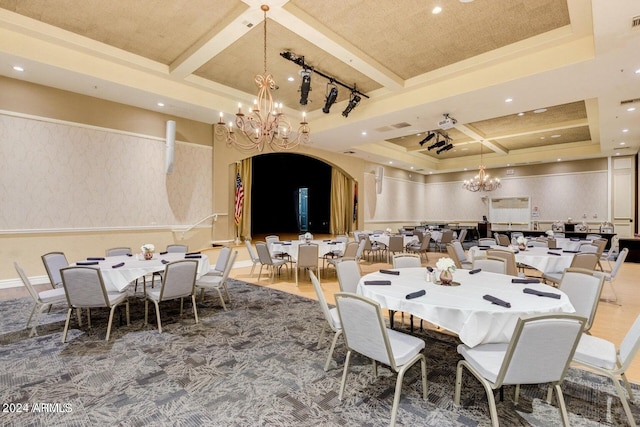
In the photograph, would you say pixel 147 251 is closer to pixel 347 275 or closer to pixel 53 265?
pixel 53 265

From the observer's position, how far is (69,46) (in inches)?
209

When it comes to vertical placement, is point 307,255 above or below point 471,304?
below

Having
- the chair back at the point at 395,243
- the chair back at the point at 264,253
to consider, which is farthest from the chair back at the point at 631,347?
the chair back at the point at 395,243

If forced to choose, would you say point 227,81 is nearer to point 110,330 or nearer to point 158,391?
point 110,330

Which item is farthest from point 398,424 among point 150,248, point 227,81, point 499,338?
point 227,81

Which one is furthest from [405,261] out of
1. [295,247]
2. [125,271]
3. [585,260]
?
[125,271]

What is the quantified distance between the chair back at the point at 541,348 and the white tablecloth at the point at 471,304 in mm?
363

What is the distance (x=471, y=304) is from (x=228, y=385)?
212 cm

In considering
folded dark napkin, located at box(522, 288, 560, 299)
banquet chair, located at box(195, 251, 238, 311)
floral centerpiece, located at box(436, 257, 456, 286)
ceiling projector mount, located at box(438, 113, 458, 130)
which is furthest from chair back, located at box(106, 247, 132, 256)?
ceiling projector mount, located at box(438, 113, 458, 130)

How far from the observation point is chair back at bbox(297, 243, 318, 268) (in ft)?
20.9

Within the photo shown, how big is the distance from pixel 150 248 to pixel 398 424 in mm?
4118

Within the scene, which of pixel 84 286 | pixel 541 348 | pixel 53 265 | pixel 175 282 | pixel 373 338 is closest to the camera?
pixel 541 348

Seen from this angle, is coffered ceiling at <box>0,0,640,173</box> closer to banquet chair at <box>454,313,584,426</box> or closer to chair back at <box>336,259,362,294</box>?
chair back at <box>336,259,362,294</box>

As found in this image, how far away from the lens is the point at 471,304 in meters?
2.42
